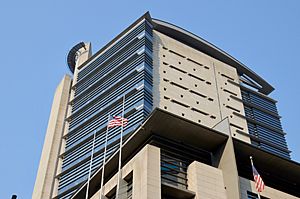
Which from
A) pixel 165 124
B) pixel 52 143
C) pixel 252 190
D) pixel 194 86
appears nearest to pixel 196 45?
pixel 194 86

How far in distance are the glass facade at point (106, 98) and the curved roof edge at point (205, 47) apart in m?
7.76

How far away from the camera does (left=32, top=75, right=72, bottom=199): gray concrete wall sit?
2554 inches

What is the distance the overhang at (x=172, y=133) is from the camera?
31.4 metres

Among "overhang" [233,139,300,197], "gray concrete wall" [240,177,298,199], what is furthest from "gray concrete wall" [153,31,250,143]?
"gray concrete wall" [240,177,298,199]

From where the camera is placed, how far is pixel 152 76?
62062mm

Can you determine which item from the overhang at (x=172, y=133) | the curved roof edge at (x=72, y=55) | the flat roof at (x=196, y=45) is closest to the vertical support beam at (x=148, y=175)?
the overhang at (x=172, y=133)

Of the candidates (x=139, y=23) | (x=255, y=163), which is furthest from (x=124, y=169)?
(x=139, y=23)

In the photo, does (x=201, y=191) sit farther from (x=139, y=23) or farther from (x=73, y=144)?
(x=139, y=23)

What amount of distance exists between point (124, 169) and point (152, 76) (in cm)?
3262

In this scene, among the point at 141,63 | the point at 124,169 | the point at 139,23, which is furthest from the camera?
the point at 139,23

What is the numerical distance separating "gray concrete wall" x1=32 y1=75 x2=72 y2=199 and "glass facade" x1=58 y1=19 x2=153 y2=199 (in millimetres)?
2497

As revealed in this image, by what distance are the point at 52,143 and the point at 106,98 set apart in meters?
13.6

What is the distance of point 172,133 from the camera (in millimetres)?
32281

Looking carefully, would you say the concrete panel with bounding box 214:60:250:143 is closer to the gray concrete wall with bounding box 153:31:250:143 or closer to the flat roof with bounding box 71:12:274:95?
the gray concrete wall with bounding box 153:31:250:143
